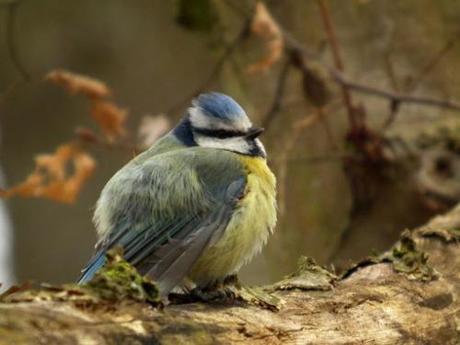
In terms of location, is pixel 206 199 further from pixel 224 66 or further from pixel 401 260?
pixel 224 66

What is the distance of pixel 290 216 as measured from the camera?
4.08 meters

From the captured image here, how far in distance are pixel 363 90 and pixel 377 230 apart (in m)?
0.56

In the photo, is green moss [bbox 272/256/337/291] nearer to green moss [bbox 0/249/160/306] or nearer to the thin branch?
green moss [bbox 0/249/160/306]

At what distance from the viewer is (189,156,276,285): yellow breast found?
258 cm

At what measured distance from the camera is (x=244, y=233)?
2.65 meters

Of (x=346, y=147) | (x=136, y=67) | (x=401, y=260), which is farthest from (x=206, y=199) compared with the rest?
(x=136, y=67)

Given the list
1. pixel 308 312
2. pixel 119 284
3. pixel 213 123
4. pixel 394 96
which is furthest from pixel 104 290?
pixel 394 96

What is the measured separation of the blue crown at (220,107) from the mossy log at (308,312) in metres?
0.50

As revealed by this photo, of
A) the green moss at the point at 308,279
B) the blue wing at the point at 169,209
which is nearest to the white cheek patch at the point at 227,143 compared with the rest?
the blue wing at the point at 169,209

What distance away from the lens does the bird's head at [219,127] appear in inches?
114

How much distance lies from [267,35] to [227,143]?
3.81ft

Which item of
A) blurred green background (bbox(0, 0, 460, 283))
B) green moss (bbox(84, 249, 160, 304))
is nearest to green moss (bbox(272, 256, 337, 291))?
green moss (bbox(84, 249, 160, 304))

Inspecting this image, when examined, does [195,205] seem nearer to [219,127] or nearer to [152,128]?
[219,127]

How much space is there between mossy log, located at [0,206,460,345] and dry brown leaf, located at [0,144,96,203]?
4.57 ft
